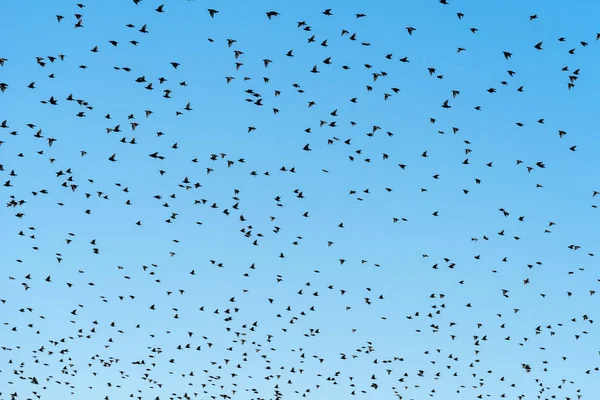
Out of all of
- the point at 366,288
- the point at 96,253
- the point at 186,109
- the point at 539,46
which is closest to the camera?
the point at 539,46

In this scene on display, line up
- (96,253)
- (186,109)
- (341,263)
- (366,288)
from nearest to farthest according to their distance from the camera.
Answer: (186,109), (96,253), (341,263), (366,288)

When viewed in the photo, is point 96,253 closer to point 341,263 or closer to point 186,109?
point 186,109

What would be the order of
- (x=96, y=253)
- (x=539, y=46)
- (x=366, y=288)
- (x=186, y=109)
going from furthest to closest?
(x=366, y=288)
(x=96, y=253)
(x=186, y=109)
(x=539, y=46)

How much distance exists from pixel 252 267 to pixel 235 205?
15.1 feet

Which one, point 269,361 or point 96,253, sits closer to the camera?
point 96,253

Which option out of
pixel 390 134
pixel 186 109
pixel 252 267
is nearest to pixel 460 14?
pixel 390 134

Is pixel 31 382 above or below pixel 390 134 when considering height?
below

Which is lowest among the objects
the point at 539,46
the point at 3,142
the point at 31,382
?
the point at 31,382

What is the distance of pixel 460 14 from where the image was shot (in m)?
49.0

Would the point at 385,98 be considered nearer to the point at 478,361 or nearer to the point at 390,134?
the point at 390,134

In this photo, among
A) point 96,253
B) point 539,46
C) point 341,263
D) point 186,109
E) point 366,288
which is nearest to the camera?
point 539,46

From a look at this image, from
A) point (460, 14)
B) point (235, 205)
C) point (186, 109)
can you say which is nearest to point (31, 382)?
point (235, 205)

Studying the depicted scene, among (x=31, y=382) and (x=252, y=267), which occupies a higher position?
(x=252, y=267)

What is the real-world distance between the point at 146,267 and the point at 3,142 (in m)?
14.9
